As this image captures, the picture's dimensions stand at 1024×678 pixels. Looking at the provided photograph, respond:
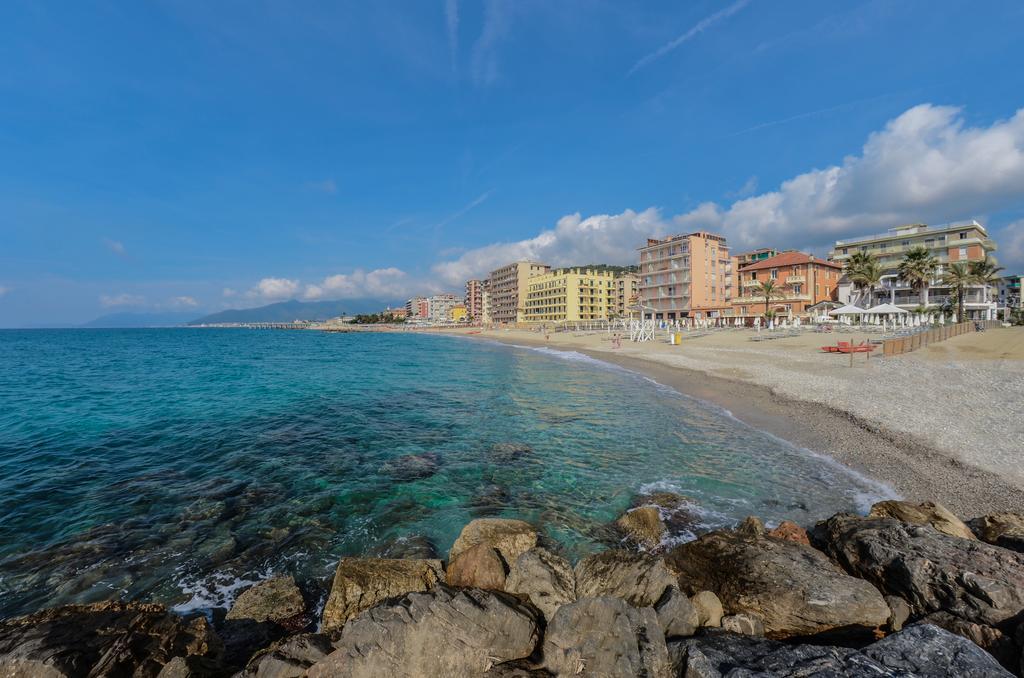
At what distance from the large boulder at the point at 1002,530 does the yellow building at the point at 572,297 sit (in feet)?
351

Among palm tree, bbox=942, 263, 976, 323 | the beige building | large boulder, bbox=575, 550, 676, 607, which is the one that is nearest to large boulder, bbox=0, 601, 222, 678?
large boulder, bbox=575, 550, 676, 607

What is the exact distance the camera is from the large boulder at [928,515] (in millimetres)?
5863

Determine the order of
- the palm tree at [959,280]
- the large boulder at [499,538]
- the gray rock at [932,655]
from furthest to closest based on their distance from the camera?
the palm tree at [959,280] < the large boulder at [499,538] < the gray rock at [932,655]

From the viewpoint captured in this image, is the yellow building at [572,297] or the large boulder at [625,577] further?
the yellow building at [572,297]

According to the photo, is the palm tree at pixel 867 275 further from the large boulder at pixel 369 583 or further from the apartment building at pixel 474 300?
the apartment building at pixel 474 300

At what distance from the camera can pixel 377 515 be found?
8305 mm

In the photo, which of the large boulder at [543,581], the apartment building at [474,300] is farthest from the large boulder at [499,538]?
the apartment building at [474,300]

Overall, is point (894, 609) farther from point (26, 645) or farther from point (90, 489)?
point (90, 489)

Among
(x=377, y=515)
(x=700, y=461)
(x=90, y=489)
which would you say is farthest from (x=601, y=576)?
(x=90, y=489)

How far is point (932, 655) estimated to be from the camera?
3.42 meters

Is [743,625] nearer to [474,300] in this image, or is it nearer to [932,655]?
[932,655]

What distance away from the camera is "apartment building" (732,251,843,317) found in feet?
235

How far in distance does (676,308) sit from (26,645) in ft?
302

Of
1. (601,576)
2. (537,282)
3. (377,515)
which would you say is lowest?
(377,515)
